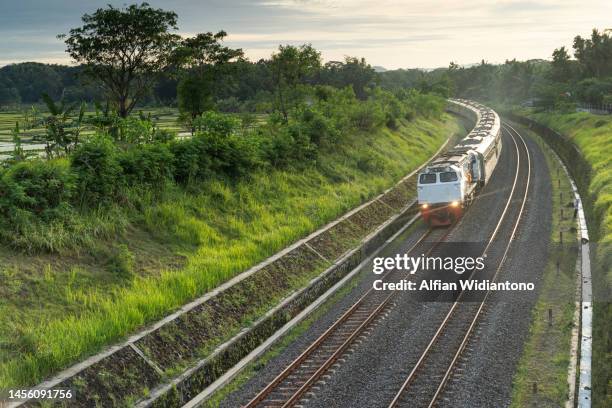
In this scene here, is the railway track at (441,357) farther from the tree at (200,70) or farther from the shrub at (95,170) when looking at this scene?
the tree at (200,70)

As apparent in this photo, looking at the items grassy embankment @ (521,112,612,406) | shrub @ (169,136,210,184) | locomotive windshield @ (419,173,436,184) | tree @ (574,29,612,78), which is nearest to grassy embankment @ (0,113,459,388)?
shrub @ (169,136,210,184)

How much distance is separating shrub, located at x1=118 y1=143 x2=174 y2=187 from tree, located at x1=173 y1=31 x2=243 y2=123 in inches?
897

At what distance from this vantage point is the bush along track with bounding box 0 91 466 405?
47.2 ft

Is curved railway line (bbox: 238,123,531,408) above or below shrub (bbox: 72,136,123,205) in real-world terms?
below

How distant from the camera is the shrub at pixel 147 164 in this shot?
73.9 feet

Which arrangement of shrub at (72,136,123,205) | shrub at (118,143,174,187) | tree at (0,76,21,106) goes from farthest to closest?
1. tree at (0,76,21,106)
2. shrub at (118,143,174,187)
3. shrub at (72,136,123,205)

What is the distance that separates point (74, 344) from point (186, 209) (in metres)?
10.5

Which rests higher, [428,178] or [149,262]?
[428,178]

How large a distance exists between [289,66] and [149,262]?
38066 millimetres

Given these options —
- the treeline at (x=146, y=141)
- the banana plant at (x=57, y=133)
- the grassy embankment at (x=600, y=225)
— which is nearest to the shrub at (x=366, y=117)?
the treeline at (x=146, y=141)

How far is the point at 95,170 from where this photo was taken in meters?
20.8

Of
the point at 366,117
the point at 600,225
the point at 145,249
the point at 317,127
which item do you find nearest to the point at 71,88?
the point at 366,117

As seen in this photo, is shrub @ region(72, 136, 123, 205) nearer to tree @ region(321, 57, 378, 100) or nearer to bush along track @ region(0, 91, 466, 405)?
bush along track @ region(0, 91, 466, 405)

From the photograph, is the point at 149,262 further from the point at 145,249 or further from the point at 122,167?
the point at 122,167
